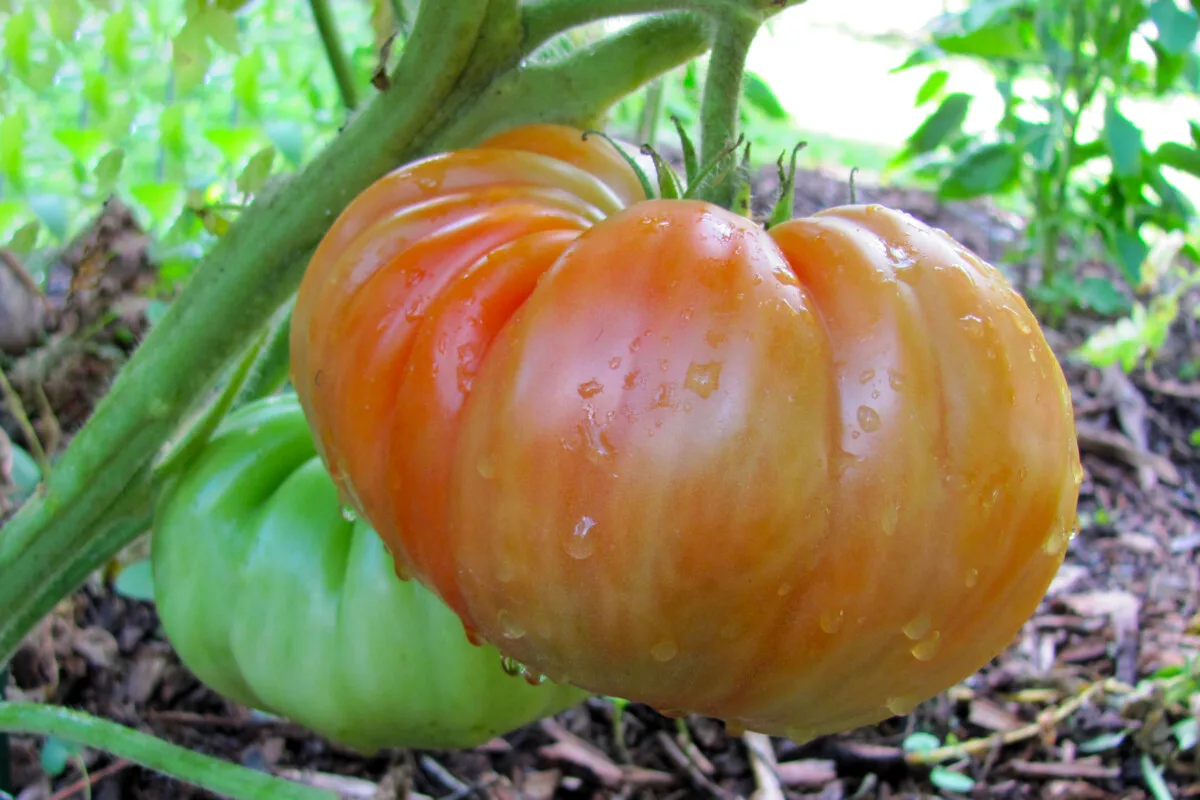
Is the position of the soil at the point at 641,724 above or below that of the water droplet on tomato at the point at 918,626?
below

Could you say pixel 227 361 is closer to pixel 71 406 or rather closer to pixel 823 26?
pixel 71 406

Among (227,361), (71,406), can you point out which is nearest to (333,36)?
(227,361)

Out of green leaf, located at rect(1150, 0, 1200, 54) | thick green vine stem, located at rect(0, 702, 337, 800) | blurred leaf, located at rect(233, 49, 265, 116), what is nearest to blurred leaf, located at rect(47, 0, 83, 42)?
blurred leaf, located at rect(233, 49, 265, 116)

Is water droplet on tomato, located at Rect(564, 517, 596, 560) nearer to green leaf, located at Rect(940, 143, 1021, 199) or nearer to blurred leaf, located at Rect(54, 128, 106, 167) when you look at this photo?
A: blurred leaf, located at Rect(54, 128, 106, 167)

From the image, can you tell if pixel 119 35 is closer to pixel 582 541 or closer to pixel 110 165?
pixel 110 165

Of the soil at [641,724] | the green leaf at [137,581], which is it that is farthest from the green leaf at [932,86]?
the green leaf at [137,581]

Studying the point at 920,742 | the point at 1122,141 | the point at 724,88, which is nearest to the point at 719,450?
the point at 724,88

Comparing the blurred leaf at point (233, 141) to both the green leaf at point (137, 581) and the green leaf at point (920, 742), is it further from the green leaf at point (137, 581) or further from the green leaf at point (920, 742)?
the green leaf at point (920, 742)
